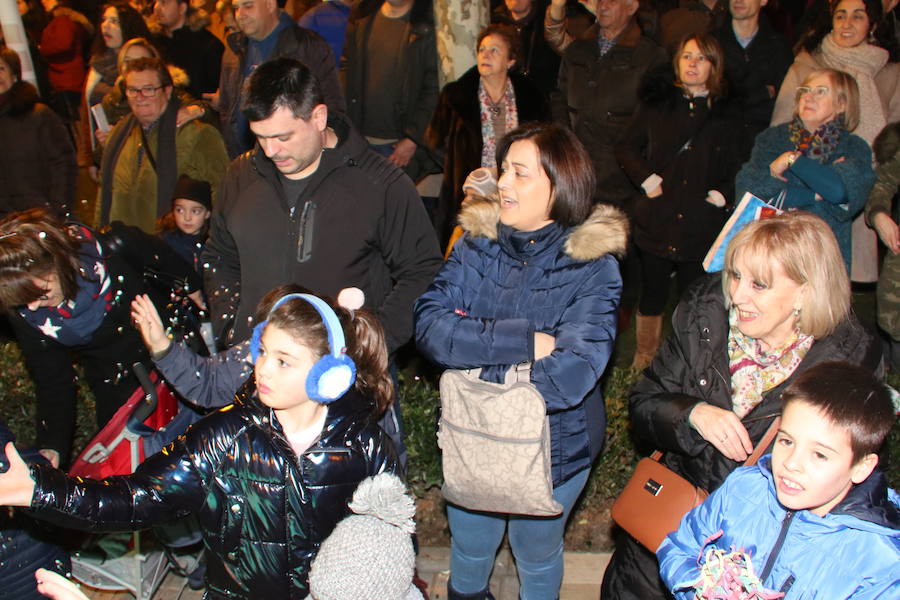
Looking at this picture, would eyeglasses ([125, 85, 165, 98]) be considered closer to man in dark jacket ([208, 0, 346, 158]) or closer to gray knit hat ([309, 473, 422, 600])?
man in dark jacket ([208, 0, 346, 158])

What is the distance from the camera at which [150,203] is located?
5660mm

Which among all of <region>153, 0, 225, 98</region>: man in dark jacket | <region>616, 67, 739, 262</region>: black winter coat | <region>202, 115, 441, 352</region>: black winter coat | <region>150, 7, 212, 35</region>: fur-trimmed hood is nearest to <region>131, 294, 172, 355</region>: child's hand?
<region>202, 115, 441, 352</region>: black winter coat

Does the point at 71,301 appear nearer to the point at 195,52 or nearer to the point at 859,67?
the point at 195,52

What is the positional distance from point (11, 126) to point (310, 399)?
15.3 feet

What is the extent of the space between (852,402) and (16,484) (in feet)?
7.46

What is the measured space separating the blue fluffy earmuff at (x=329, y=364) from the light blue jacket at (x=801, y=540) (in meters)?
1.14

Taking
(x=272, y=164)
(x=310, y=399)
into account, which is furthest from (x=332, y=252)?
(x=310, y=399)

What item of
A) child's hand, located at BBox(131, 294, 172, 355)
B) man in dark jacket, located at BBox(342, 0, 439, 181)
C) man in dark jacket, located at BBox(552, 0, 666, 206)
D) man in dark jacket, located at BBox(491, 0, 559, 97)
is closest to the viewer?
child's hand, located at BBox(131, 294, 172, 355)

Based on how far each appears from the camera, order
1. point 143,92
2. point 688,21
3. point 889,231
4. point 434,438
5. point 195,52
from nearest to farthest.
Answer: point 434,438 → point 889,231 → point 143,92 → point 688,21 → point 195,52

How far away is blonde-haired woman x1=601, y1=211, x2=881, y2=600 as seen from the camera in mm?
2830

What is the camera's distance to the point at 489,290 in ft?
10.8

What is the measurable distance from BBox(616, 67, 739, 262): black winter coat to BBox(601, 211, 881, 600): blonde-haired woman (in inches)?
102

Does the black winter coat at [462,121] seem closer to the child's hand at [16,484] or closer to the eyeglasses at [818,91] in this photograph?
the eyeglasses at [818,91]

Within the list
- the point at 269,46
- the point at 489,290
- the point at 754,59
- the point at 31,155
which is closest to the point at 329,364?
the point at 489,290
